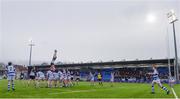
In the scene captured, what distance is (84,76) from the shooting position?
80.2 m

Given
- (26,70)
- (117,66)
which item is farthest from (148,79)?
(26,70)

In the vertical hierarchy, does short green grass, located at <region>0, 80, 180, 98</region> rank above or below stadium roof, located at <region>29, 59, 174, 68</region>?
below

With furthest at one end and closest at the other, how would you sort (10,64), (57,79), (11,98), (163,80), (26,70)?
(26,70), (163,80), (57,79), (10,64), (11,98)

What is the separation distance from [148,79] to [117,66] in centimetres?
1397

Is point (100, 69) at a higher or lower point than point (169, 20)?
lower

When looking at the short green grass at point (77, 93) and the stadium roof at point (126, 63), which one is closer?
the short green grass at point (77, 93)

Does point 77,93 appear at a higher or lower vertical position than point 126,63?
lower

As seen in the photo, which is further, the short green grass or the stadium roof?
the stadium roof

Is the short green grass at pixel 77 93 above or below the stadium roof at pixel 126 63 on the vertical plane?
below

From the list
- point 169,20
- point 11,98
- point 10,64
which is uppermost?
point 169,20

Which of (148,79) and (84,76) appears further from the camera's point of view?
(84,76)

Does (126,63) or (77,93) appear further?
(126,63)

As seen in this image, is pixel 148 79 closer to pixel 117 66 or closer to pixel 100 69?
pixel 117 66

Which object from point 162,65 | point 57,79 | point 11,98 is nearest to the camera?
point 11,98
